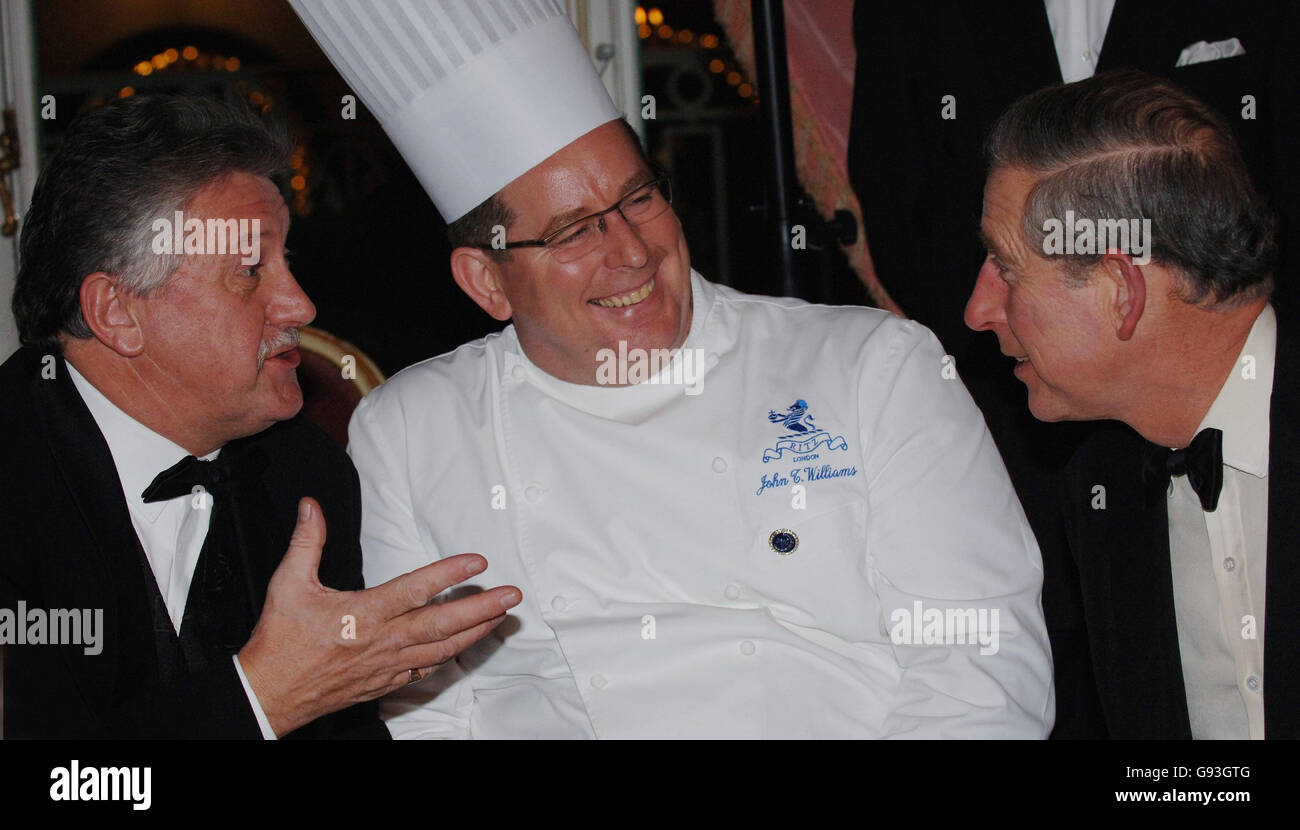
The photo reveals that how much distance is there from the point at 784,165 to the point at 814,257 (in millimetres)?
319

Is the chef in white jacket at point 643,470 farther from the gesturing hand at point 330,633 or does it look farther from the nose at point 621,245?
the gesturing hand at point 330,633

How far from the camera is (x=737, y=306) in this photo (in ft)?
7.42

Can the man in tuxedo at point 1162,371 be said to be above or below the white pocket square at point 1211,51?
below

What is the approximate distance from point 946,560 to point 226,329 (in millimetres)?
1172

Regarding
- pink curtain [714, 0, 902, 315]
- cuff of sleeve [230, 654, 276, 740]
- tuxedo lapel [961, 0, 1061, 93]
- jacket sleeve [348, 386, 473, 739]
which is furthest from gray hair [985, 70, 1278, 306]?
pink curtain [714, 0, 902, 315]

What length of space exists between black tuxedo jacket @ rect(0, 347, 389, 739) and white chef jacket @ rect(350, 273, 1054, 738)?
0.23 metres

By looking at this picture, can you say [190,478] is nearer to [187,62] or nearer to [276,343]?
[276,343]

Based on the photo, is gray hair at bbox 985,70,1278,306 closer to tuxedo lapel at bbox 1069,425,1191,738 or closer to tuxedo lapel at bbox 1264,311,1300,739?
tuxedo lapel at bbox 1264,311,1300,739

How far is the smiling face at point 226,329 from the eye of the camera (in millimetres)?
2008

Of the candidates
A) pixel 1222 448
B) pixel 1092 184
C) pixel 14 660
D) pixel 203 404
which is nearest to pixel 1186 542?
pixel 1222 448

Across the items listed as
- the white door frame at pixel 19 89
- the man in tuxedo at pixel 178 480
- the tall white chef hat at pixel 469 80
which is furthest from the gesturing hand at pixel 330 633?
the white door frame at pixel 19 89

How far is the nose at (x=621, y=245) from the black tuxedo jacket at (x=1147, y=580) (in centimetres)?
79

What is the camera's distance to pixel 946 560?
1.92 meters
